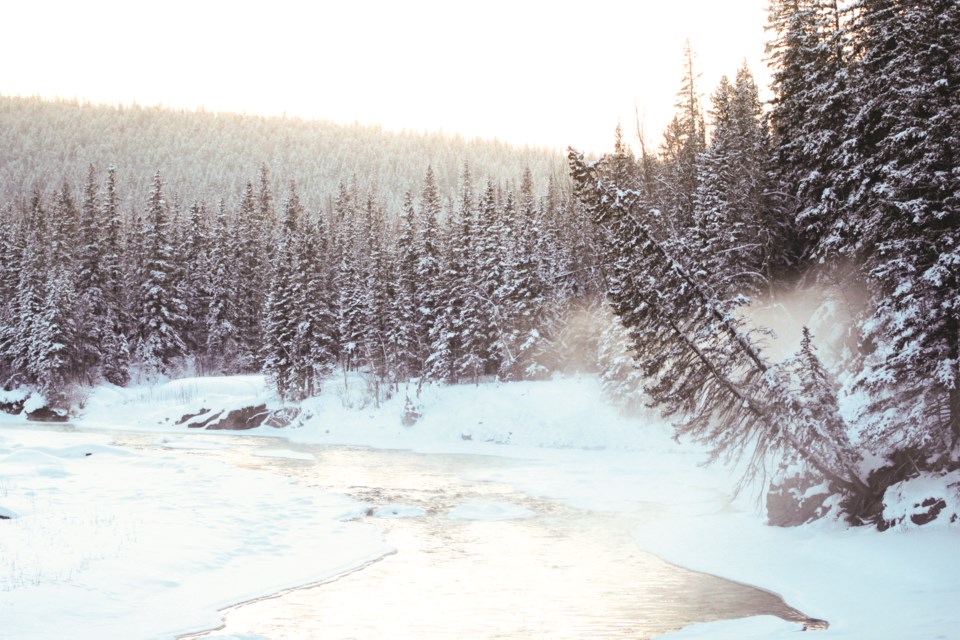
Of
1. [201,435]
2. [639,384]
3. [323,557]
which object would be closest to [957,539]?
[323,557]

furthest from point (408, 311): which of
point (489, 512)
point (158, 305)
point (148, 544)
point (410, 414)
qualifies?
point (148, 544)

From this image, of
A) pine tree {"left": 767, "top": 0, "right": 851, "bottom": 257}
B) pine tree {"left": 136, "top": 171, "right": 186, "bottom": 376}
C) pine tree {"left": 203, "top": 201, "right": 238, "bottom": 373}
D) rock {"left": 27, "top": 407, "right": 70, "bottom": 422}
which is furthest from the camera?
pine tree {"left": 203, "top": 201, "right": 238, "bottom": 373}

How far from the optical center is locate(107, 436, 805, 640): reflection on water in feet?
38.7

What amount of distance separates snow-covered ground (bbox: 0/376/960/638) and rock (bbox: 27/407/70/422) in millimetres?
30512

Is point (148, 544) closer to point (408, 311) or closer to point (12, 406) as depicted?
point (408, 311)

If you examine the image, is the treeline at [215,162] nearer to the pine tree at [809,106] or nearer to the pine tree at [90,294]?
→ the pine tree at [90,294]

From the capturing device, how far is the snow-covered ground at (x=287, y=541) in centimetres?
1166

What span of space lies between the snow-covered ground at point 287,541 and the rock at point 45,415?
30.5 metres

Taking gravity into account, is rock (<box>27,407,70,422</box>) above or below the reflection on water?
above

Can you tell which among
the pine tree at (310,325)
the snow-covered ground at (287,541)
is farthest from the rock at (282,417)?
the snow-covered ground at (287,541)

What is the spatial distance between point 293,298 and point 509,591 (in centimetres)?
4570

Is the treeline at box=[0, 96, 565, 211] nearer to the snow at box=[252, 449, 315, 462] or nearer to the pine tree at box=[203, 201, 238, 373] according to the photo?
the pine tree at box=[203, 201, 238, 373]

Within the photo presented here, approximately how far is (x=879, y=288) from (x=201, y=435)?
4306cm

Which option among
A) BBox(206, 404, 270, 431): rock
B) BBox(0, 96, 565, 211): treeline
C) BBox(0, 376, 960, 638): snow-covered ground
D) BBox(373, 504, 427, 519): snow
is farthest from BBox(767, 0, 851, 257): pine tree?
BBox(0, 96, 565, 211): treeline
